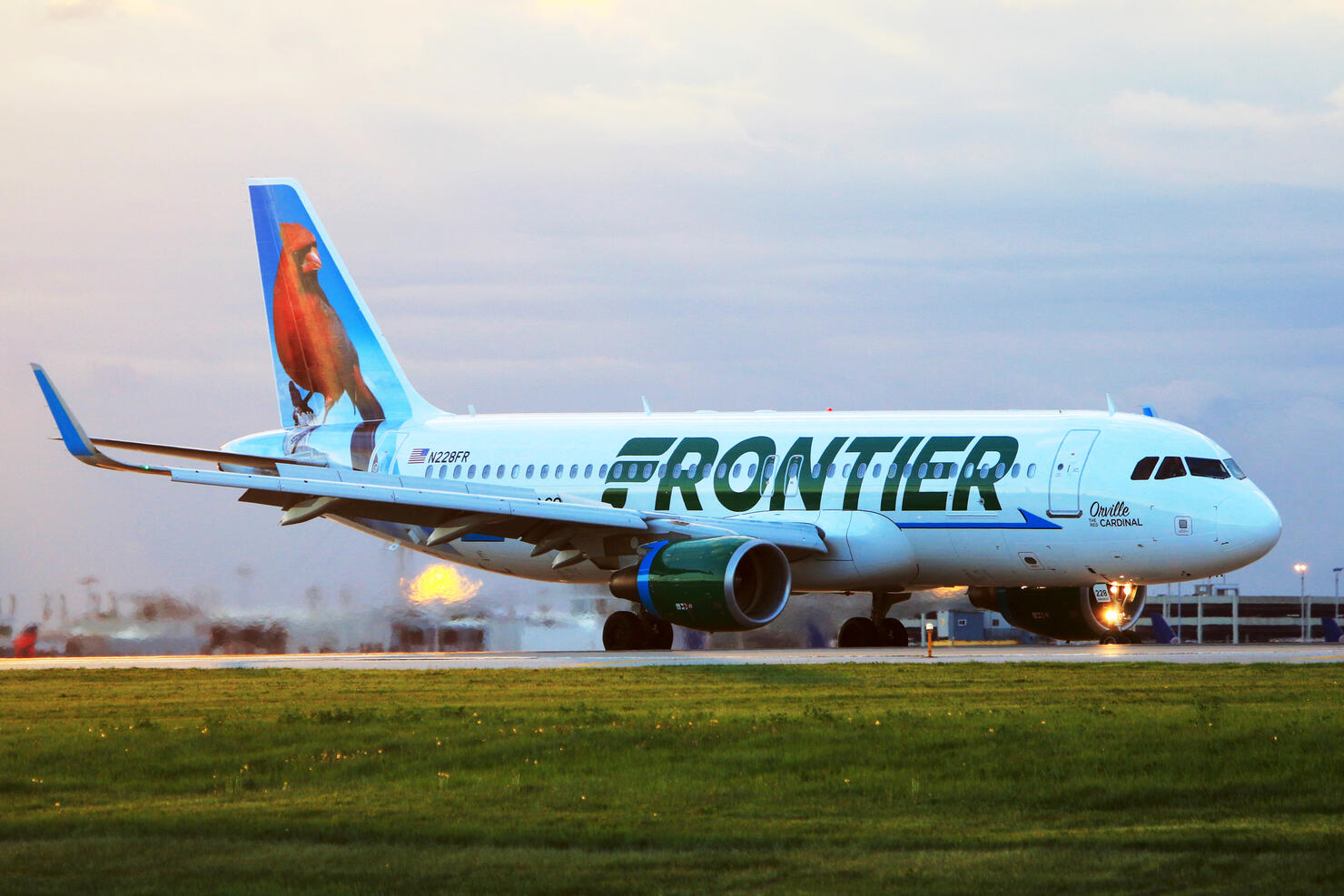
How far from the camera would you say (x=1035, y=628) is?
34.1 meters

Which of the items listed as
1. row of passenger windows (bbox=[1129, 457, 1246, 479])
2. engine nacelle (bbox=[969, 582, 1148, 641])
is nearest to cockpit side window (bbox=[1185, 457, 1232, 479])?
row of passenger windows (bbox=[1129, 457, 1246, 479])

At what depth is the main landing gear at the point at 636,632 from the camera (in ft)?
109

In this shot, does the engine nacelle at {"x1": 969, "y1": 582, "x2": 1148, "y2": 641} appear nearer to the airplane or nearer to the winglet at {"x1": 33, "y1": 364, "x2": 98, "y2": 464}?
the airplane

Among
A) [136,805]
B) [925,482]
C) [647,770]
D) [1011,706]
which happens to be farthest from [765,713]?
[925,482]

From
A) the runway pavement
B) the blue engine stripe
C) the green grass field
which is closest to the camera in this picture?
the green grass field

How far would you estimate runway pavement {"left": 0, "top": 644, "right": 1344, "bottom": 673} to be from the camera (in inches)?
1042

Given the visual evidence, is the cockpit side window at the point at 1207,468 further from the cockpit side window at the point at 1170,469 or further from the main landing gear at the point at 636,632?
the main landing gear at the point at 636,632

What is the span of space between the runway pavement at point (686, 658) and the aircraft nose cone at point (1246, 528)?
1534mm

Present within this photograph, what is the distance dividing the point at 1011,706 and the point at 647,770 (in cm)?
532

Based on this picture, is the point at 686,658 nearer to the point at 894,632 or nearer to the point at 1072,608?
the point at 894,632

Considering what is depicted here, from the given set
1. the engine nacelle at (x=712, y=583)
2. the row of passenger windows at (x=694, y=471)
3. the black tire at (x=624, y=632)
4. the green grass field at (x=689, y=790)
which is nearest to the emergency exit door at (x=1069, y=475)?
the row of passenger windows at (x=694, y=471)

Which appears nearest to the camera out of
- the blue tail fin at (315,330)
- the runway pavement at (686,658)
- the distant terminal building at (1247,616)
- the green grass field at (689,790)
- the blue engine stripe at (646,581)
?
the green grass field at (689,790)

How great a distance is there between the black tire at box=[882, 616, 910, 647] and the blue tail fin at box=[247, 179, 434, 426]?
11.0 m

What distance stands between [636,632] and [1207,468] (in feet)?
33.1
